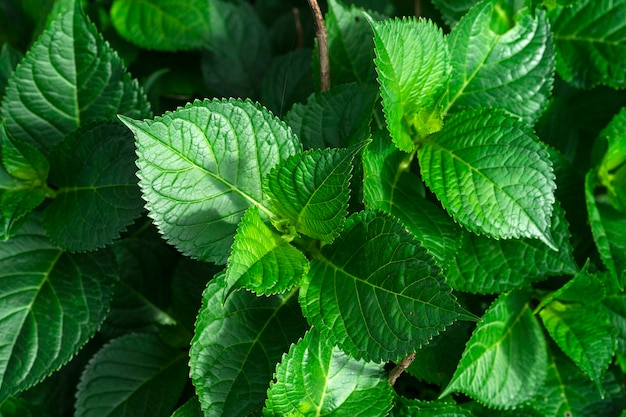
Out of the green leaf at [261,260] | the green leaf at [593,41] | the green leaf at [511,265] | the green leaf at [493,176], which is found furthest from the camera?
the green leaf at [593,41]

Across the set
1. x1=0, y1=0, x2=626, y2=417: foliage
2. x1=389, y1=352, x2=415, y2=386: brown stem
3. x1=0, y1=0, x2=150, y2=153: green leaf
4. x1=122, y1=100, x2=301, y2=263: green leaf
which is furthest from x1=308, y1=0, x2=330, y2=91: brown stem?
x1=389, y1=352, x2=415, y2=386: brown stem

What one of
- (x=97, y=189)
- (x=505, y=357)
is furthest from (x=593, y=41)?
(x=97, y=189)

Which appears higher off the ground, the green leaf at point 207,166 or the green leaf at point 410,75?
the green leaf at point 410,75

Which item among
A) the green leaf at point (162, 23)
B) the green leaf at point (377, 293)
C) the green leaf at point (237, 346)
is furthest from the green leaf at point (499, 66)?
the green leaf at point (162, 23)

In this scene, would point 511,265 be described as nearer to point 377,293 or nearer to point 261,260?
point 377,293

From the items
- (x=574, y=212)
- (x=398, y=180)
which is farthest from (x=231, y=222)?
(x=574, y=212)

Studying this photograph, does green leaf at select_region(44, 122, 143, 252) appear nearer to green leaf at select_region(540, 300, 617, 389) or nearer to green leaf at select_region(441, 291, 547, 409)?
green leaf at select_region(441, 291, 547, 409)

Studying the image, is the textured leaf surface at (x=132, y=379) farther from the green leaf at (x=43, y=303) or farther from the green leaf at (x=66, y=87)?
the green leaf at (x=66, y=87)
